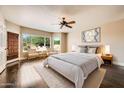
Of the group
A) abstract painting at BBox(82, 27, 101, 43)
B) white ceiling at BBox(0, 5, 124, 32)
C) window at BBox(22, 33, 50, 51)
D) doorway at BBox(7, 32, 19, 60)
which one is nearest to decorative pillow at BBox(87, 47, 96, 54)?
abstract painting at BBox(82, 27, 101, 43)

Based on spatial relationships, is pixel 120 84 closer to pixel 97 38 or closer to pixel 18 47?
pixel 97 38

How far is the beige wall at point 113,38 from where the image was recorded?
4.18 m

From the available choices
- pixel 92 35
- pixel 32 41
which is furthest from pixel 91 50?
pixel 32 41

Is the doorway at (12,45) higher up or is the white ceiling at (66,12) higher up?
the white ceiling at (66,12)

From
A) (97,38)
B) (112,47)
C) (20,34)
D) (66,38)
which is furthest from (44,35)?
(112,47)

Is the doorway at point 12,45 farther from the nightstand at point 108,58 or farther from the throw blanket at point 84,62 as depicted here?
the nightstand at point 108,58

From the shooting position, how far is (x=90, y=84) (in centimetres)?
236

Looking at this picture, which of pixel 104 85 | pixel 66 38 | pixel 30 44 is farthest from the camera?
pixel 30 44

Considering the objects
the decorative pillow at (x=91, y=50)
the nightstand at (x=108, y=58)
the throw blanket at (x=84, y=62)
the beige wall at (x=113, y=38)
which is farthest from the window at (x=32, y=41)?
the nightstand at (x=108, y=58)

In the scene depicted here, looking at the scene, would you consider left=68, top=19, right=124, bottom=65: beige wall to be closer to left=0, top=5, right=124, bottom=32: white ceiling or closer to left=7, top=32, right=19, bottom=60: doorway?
left=0, top=5, right=124, bottom=32: white ceiling

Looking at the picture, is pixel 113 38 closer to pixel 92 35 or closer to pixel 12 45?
pixel 92 35

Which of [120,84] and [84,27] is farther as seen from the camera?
[84,27]
